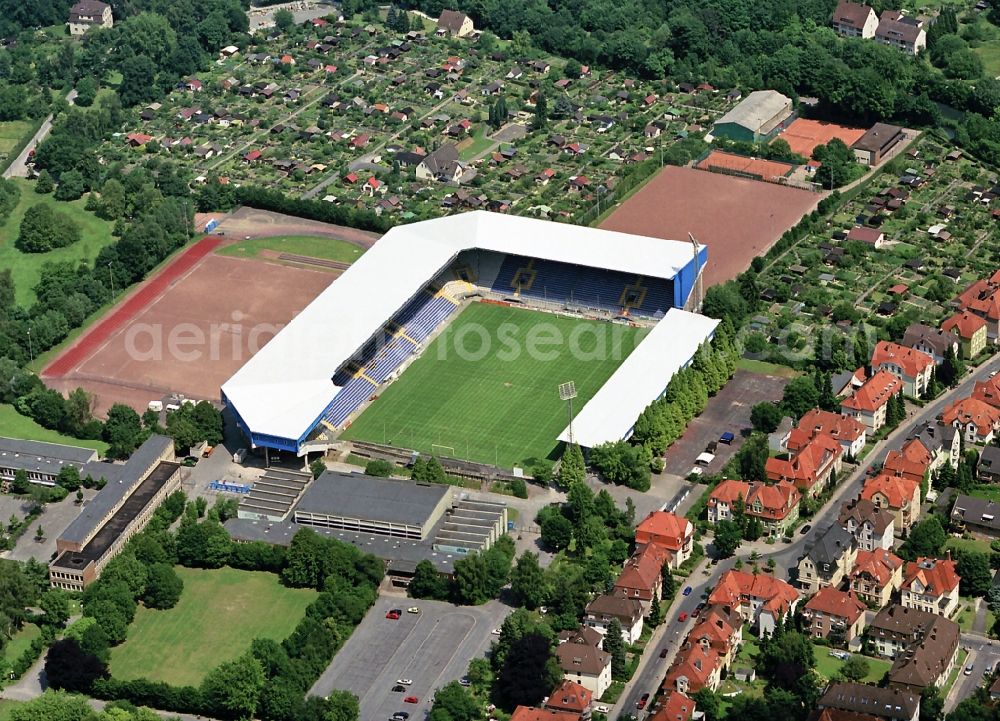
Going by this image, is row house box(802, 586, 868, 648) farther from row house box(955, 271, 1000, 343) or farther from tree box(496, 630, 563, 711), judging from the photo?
row house box(955, 271, 1000, 343)

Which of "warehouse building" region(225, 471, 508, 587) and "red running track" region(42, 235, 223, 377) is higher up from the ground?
"warehouse building" region(225, 471, 508, 587)

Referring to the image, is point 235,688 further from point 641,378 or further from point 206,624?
point 641,378

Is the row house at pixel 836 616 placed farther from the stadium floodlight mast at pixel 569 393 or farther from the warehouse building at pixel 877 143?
the warehouse building at pixel 877 143

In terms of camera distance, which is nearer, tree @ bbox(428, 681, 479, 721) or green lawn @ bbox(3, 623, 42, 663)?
tree @ bbox(428, 681, 479, 721)

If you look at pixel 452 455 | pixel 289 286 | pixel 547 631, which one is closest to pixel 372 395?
pixel 452 455

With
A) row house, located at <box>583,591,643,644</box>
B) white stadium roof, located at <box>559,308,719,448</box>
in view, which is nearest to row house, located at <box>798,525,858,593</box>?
row house, located at <box>583,591,643,644</box>

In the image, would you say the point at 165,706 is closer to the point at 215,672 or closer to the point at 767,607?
the point at 215,672
